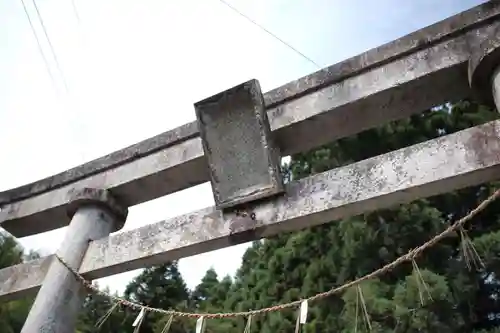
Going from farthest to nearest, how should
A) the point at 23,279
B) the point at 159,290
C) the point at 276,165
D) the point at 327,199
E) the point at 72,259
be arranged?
the point at 159,290
the point at 23,279
the point at 72,259
the point at 276,165
the point at 327,199

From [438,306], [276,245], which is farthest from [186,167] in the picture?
[276,245]

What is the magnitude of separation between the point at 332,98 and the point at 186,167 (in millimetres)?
1266

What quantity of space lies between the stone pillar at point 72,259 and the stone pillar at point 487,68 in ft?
9.33

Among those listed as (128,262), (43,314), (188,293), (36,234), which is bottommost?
(43,314)

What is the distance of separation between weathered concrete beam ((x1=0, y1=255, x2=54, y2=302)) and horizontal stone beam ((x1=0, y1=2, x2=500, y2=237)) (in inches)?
20.1

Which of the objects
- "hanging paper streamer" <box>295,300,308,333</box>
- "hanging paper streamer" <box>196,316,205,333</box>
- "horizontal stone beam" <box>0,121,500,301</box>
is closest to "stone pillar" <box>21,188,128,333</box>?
"horizontal stone beam" <box>0,121,500,301</box>

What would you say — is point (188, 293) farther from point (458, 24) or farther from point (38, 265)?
point (458, 24)

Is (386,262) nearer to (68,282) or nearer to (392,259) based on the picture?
(392,259)

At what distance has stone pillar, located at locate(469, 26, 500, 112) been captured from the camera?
264 cm

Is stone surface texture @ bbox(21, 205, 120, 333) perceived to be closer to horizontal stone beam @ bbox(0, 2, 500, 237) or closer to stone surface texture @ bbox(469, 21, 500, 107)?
horizontal stone beam @ bbox(0, 2, 500, 237)

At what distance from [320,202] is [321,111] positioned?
69 centimetres

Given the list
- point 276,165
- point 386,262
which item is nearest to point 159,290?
point 386,262

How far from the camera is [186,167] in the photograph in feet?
12.2

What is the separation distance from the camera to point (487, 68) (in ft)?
8.87
